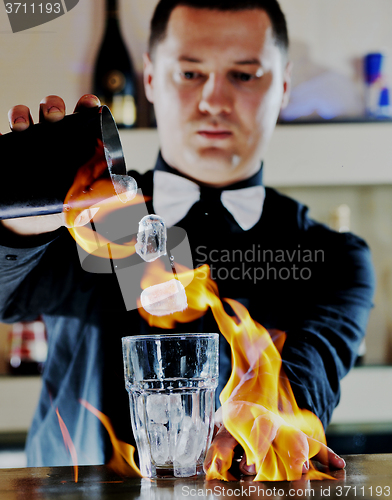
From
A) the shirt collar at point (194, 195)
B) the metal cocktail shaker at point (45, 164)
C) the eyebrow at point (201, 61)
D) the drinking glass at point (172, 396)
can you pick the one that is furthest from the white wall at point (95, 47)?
the drinking glass at point (172, 396)

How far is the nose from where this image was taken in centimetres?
155

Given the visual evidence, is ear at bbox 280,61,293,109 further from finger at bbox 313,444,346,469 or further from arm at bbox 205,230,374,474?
finger at bbox 313,444,346,469

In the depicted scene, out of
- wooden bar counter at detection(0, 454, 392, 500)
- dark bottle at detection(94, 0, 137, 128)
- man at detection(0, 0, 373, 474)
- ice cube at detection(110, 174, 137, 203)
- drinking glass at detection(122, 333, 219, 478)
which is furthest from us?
dark bottle at detection(94, 0, 137, 128)

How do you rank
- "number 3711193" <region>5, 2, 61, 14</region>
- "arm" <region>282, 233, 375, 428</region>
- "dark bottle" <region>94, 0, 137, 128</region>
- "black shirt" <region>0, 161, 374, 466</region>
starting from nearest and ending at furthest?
"arm" <region>282, 233, 375, 428</region> < "black shirt" <region>0, 161, 374, 466</region> < "dark bottle" <region>94, 0, 137, 128</region> < "number 3711193" <region>5, 2, 61, 14</region>

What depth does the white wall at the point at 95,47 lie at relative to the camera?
1672 millimetres

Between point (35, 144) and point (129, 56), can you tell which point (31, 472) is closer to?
point (35, 144)

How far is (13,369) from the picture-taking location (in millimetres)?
1666

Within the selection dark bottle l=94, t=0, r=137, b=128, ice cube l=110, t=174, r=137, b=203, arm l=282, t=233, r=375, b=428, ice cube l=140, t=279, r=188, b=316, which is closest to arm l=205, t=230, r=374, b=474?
arm l=282, t=233, r=375, b=428

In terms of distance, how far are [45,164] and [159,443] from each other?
36cm

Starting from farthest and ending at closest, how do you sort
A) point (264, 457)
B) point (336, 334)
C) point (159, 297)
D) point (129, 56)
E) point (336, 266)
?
point (129, 56) → point (336, 266) → point (336, 334) → point (159, 297) → point (264, 457)

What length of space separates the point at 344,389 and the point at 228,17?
120cm

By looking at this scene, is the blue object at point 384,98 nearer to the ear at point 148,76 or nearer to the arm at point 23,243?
the ear at point 148,76

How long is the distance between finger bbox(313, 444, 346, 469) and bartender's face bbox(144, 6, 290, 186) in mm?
1131

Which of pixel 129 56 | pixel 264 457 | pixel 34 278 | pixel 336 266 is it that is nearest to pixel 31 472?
pixel 264 457
